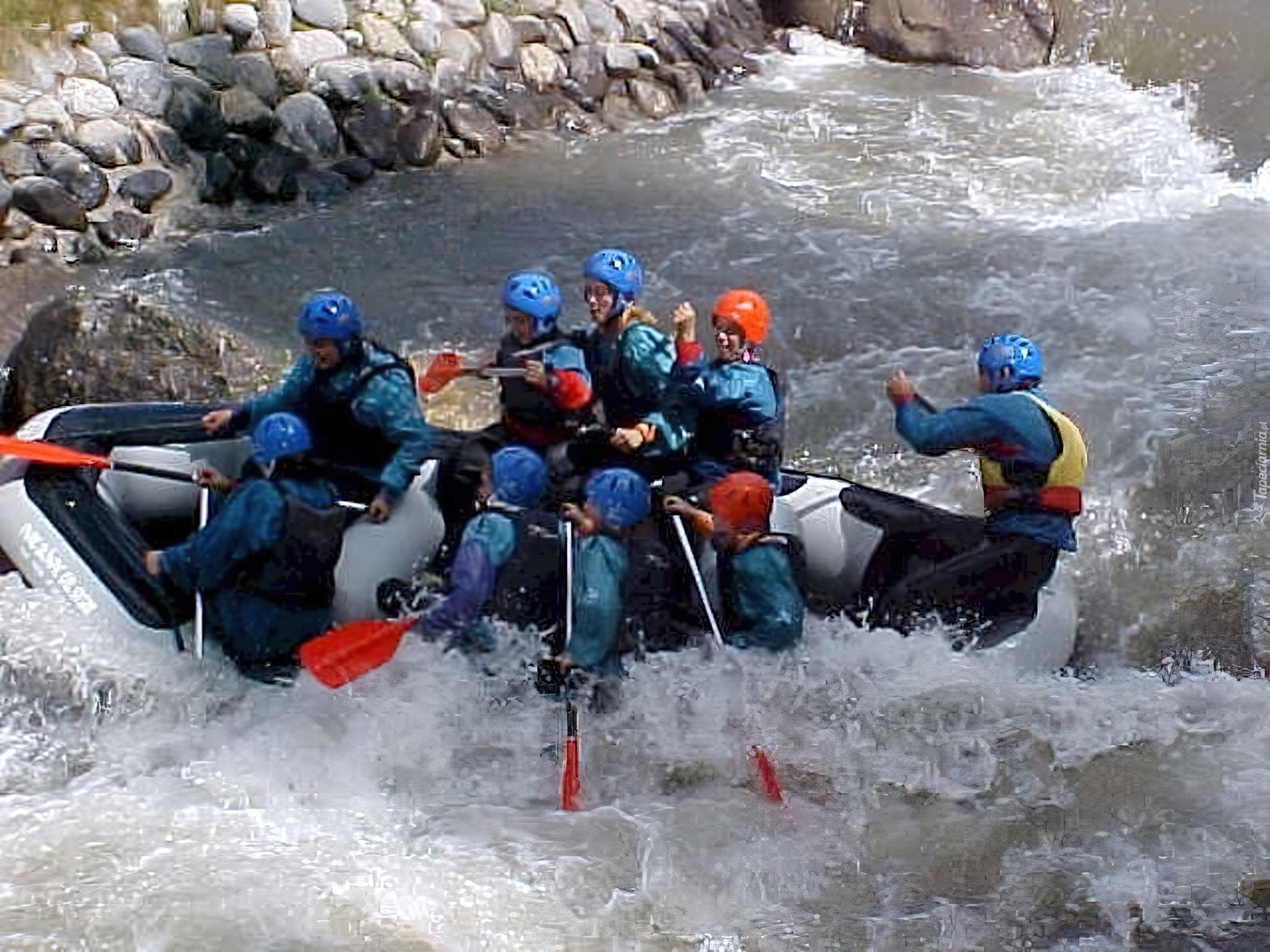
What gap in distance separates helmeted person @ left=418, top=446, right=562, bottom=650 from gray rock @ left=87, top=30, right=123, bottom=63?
5.44m

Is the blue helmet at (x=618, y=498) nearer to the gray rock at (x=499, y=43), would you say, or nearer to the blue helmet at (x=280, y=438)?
the blue helmet at (x=280, y=438)

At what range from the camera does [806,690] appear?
4.93 metres

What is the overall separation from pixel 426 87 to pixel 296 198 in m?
1.27

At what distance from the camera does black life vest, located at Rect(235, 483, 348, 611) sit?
4793 millimetres

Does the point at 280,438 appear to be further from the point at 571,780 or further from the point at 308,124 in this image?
the point at 308,124

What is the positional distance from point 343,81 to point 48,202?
2.11 metres

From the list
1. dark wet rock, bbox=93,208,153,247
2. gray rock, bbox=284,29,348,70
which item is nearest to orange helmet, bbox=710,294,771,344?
dark wet rock, bbox=93,208,153,247

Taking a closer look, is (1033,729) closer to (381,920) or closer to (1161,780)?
(1161,780)

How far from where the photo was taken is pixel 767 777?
4570mm

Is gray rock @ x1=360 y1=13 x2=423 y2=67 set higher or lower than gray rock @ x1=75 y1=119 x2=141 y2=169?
higher

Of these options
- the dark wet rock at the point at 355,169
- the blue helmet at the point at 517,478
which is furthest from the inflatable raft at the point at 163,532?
the dark wet rock at the point at 355,169

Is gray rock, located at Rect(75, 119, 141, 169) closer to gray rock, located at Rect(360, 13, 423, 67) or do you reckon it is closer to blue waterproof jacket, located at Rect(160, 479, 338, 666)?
gray rock, located at Rect(360, 13, 423, 67)

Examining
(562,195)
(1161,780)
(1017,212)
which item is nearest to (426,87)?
(562,195)

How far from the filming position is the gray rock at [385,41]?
32.3 feet
